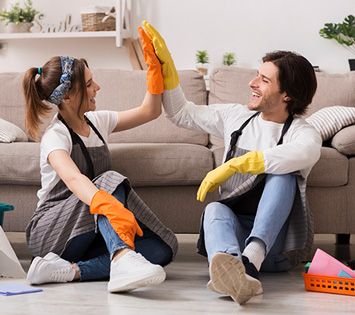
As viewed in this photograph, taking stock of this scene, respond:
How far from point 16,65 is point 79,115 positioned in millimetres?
2198

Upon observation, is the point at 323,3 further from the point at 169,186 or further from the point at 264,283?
the point at 264,283

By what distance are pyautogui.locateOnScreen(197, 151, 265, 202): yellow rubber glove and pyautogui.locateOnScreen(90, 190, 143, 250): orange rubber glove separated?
0.27 metres

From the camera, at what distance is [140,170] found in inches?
87.0

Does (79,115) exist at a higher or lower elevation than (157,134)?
higher

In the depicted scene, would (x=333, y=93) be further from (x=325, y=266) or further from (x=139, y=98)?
(x=325, y=266)

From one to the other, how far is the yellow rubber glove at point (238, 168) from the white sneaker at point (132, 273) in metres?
0.32

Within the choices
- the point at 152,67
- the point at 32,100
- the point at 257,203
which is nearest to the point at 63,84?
the point at 32,100

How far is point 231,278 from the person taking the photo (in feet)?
4.99

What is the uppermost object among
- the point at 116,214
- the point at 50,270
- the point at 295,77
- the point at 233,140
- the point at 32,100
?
the point at 295,77

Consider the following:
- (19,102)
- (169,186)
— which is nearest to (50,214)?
(169,186)

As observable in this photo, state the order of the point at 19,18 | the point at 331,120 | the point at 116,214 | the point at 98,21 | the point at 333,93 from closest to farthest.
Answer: the point at 116,214 → the point at 331,120 → the point at 333,93 → the point at 98,21 → the point at 19,18

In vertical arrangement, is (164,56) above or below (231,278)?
above

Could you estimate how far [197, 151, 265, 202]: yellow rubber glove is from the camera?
181 cm

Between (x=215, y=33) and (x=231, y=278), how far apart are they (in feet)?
8.43
